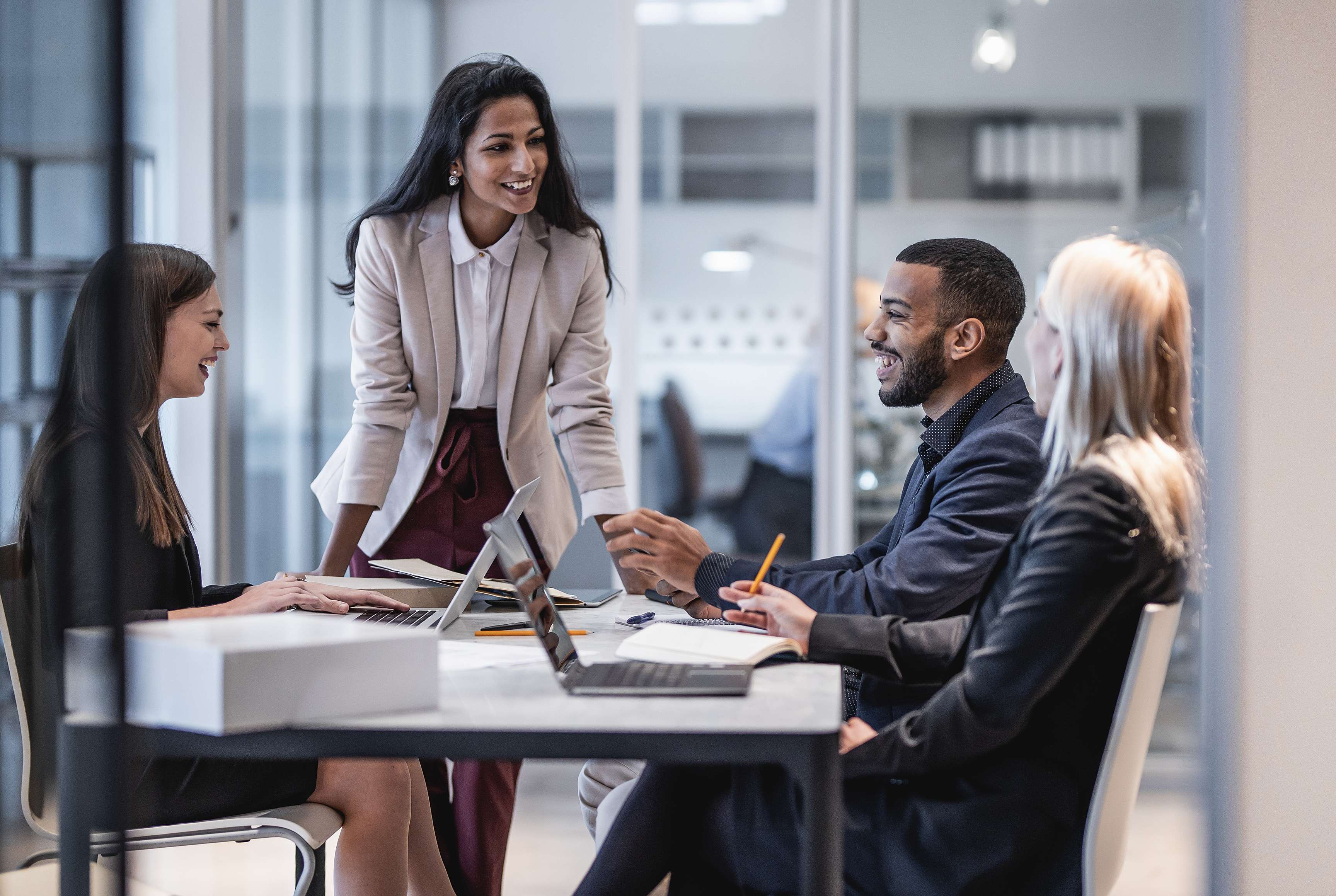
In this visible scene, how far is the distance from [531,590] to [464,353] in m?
0.93

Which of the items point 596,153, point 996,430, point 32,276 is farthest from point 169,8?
point 996,430

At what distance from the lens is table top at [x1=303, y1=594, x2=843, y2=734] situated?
106cm

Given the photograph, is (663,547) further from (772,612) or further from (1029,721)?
(1029,721)

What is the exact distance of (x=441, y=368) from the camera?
2070mm

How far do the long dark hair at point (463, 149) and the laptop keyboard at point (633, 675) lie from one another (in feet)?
3.65

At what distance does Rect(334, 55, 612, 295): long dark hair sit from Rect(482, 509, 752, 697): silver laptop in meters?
0.95

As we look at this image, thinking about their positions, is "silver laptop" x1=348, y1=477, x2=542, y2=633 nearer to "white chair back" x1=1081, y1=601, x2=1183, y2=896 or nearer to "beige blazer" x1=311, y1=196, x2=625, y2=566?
"beige blazer" x1=311, y1=196, x2=625, y2=566

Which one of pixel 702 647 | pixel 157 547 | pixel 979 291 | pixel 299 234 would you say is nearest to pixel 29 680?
pixel 157 547

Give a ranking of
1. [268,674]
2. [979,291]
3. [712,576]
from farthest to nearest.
→ 1. [979,291]
2. [712,576]
3. [268,674]

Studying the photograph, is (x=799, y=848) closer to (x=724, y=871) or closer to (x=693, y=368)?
(x=724, y=871)

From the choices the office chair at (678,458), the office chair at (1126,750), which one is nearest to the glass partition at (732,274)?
the office chair at (678,458)

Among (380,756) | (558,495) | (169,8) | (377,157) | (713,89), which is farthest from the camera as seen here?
(713,89)

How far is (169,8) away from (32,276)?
102 inches

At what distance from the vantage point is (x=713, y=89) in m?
3.92
